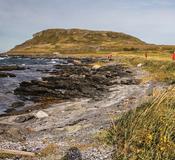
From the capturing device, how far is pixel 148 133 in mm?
12000

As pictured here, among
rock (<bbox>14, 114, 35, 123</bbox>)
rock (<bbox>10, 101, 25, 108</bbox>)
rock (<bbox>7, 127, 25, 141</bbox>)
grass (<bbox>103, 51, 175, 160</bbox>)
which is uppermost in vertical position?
grass (<bbox>103, 51, 175, 160</bbox>)

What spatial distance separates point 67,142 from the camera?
45.4 feet

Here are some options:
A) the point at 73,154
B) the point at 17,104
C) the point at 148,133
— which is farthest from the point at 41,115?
the point at 148,133

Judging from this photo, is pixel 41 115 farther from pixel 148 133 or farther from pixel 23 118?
pixel 148 133

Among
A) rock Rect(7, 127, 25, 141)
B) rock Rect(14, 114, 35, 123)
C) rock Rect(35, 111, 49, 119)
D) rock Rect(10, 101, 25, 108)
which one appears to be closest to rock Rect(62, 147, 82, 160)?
rock Rect(7, 127, 25, 141)

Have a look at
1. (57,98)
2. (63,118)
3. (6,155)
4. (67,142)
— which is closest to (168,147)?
(67,142)

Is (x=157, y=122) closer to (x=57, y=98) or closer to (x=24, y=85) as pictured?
(x=57, y=98)

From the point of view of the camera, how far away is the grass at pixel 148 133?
11.4 meters

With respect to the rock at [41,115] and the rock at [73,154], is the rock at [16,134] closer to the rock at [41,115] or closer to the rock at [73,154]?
the rock at [73,154]

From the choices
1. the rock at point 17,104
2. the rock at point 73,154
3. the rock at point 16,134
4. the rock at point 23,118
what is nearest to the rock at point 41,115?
the rock at point 23,118

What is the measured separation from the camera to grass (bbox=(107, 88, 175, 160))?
37.3 ft

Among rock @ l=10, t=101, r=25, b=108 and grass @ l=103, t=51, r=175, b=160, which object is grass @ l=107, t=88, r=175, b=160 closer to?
grass @ l=103, t=51, r=175, b=160

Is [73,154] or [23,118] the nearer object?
[73,154]

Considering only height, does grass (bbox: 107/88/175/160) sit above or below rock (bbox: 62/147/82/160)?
above
